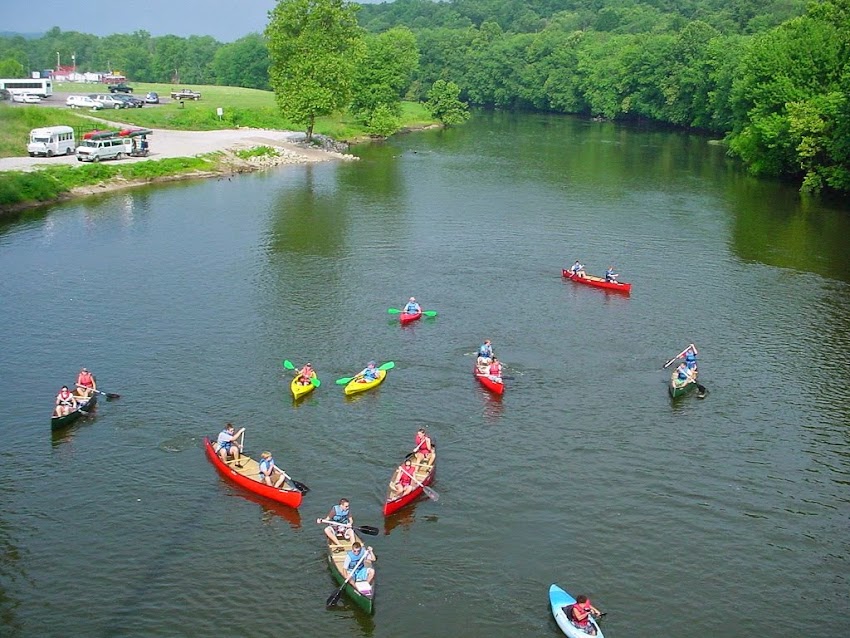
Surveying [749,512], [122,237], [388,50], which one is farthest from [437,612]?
[388,50]

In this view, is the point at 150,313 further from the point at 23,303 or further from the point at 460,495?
the point at 460,495

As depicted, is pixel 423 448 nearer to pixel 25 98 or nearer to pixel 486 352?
pixel 486 352

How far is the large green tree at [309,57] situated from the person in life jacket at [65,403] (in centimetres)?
7946

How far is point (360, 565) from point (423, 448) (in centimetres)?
821

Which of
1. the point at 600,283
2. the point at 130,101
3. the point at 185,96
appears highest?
the point at 185,96

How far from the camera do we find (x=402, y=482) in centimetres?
3403

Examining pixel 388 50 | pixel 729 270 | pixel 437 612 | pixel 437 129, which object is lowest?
pixel 437 612

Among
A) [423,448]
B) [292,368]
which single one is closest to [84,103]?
[292,368]

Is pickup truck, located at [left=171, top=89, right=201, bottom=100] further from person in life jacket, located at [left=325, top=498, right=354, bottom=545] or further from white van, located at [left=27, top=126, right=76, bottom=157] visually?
person in life jacket, located at [left=325, top=498, right=354, bottom=545]

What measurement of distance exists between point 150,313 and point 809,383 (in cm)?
3694

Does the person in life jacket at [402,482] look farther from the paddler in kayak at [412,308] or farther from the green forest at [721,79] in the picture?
the green forest at [721,79]

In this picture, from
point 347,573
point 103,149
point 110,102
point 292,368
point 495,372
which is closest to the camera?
point 347,573

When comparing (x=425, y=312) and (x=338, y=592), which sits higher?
(x=425, y=312)

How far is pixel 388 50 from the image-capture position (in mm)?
142750
